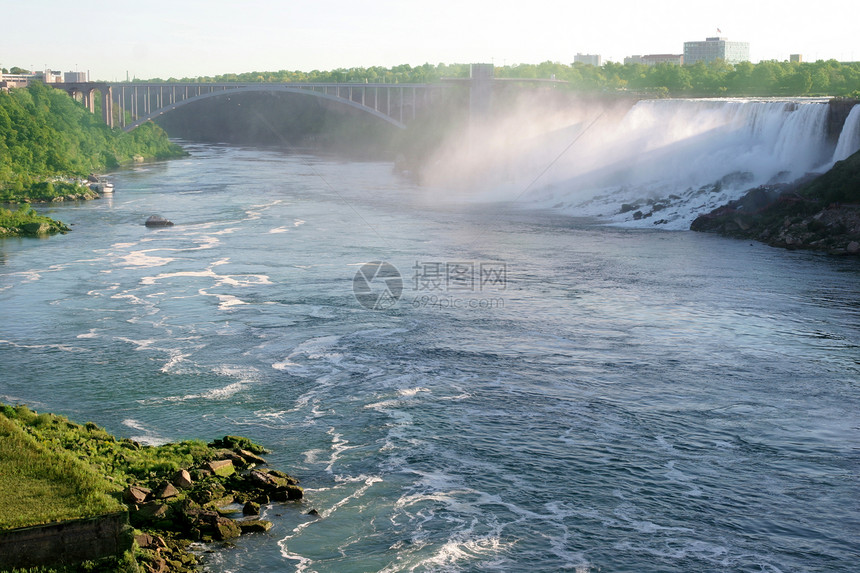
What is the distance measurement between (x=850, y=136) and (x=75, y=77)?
8593 cm

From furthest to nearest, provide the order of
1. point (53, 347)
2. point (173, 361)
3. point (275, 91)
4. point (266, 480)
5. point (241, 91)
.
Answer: point (275, 91), point (241, 91), point (53, 347), point (173, 361), point (266, 480)

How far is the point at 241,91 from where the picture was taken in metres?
75.9

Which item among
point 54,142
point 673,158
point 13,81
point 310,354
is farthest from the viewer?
point 13,81

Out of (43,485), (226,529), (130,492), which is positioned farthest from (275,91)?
(43,485)

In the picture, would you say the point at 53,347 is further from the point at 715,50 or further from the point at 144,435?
the point at 715,50

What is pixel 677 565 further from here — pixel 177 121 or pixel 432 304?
pixel 177 121

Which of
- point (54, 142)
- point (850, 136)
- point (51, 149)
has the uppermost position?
point (850, 136)

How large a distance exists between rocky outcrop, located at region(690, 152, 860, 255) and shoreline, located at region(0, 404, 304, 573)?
25.4m

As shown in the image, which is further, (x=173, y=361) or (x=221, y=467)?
(x=173, y=361)

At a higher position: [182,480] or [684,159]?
[684,159]

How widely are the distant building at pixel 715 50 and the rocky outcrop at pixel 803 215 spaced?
117 meters

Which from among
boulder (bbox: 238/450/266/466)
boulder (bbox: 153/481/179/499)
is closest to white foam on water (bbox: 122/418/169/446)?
boulder (bbox: 238/450/266/466)

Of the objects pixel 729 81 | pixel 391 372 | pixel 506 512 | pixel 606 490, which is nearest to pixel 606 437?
pixel 606 490

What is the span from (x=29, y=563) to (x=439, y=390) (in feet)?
31.2
